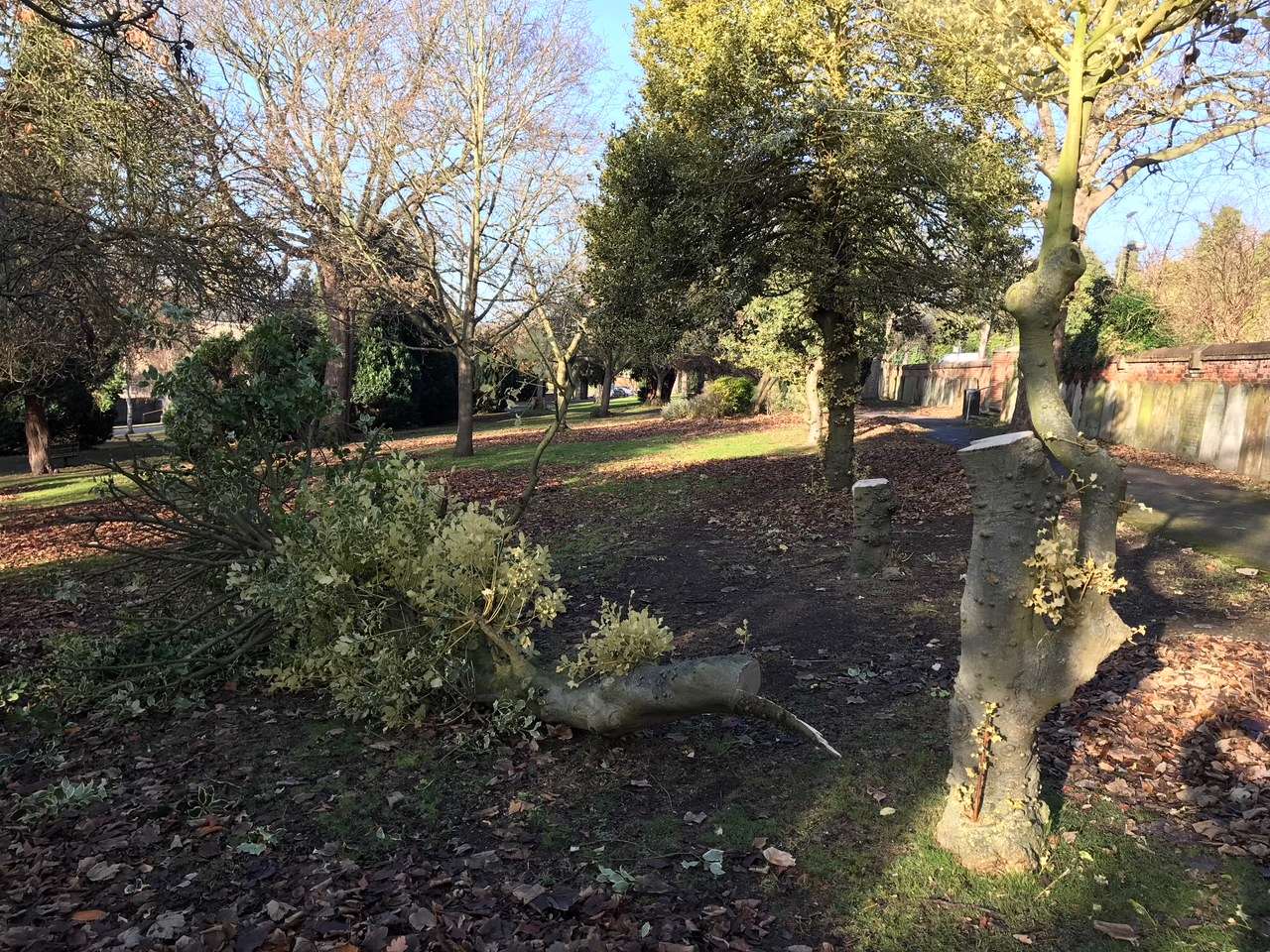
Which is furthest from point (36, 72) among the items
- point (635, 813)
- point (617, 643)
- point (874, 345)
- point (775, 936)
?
point (874, 345)

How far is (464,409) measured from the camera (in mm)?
21578

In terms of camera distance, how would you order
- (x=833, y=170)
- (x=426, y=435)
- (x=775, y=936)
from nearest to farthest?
(x=775, y=936) < (x=833, y=170) < (x=426, y=435)

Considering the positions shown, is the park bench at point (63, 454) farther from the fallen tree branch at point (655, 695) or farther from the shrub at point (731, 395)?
the shrub at point (731, 395)

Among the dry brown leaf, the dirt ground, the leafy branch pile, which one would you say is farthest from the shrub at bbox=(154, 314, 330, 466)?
the dry brown leaf

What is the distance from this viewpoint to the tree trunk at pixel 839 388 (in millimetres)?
11406

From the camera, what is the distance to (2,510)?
13.7m

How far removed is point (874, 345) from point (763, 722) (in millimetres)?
14968

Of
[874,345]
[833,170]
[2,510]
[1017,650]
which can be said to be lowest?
[2,510]

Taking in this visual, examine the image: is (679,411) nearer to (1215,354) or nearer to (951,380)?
(951,380)

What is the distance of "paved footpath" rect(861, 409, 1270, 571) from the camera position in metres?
8.00

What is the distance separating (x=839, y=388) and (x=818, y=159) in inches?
122

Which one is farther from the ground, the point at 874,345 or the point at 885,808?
the point at 874,345

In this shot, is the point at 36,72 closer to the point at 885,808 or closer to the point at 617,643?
the point at 617,643

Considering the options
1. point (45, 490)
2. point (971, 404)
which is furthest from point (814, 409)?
point (45, 490)
